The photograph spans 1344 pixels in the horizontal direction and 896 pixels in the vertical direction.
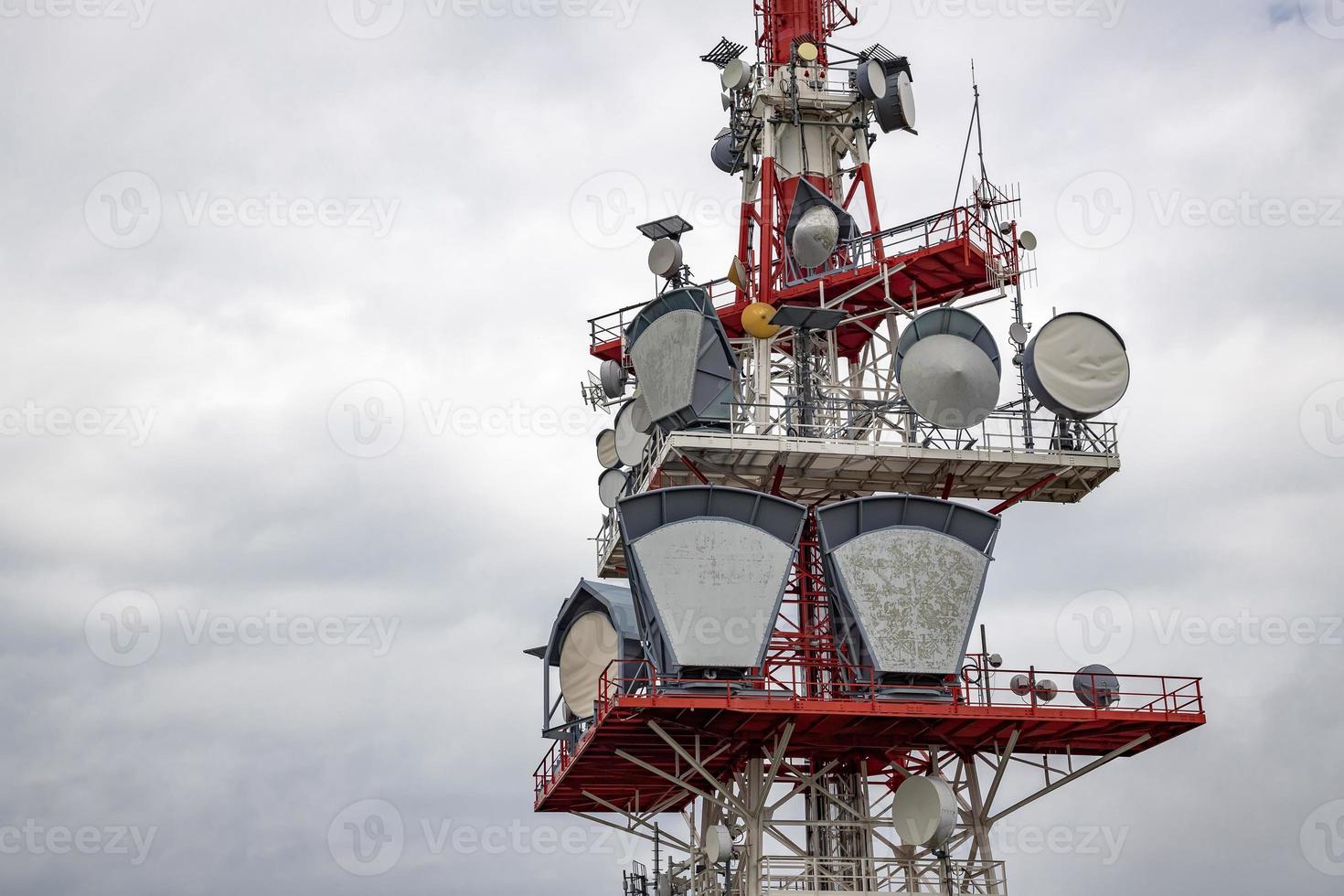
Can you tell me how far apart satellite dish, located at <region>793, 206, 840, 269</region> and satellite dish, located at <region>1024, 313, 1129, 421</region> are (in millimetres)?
7025

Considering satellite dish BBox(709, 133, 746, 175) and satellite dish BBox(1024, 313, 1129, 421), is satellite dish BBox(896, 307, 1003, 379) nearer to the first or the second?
satellite dish BBox(1024, 313, 1129, 421)

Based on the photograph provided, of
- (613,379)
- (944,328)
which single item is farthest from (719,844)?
(613,379)

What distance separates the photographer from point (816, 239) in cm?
5466

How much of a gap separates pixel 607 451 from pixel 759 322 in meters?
13.0

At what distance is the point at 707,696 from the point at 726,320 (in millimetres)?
17863

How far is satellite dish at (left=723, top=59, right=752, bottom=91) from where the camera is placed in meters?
61.1

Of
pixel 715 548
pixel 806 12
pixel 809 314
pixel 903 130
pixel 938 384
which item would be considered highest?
pixel 806 12

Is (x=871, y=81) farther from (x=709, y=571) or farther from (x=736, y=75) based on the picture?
(x=709, y=571)

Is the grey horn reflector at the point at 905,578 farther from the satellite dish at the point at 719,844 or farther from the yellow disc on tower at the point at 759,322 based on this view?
the yellow disc on tower at the point at 759,322

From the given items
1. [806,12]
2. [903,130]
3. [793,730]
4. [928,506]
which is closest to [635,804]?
[793,730]

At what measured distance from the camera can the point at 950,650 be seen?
4953 cm

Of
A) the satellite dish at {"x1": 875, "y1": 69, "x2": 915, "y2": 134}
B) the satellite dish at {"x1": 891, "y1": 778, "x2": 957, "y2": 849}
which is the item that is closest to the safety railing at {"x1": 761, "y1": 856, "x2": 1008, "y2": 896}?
the satellite dish at {"x1": 891, "y1": 778, "x2": 957, "y2": 849}

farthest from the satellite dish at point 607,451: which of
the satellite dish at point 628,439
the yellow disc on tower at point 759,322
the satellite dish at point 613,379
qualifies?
the yellow disc on tower at point 759,322

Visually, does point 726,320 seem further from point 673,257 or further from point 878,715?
point 878,715
